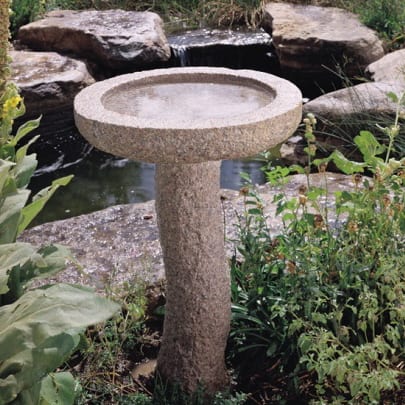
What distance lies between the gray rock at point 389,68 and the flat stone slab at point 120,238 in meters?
2.17

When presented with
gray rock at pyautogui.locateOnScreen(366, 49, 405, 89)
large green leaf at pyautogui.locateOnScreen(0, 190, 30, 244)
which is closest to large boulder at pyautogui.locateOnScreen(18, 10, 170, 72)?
gray rock at pyautogui.locateOnScreen(366, 49, 405, 89)

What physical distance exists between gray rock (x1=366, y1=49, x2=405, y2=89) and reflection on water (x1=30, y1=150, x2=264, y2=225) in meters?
1.44

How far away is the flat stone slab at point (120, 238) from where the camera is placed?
11.6ft

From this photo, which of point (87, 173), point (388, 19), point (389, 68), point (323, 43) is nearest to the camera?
point (87, 173)

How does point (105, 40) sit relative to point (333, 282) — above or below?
below

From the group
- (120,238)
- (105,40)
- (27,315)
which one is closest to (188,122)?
(27,315)

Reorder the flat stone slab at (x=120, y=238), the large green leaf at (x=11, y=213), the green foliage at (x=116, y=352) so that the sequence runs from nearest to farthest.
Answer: the large green leaf at (x=11, y=213), the green foliage at (x=116, y=352), the flat stone slab at (x=120, y=238)

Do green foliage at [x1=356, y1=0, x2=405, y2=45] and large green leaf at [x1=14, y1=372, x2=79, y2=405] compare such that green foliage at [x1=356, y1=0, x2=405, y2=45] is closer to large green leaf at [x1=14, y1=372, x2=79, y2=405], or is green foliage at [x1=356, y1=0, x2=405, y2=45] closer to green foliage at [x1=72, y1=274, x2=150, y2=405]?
green foliage at [x1=72, y1=274, x2=150, y2=405]

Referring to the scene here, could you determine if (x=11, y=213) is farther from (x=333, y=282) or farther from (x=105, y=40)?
(x=105, y=40)

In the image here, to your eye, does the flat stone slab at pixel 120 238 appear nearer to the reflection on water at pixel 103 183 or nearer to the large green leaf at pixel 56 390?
the large green leaf at pixel 56 390

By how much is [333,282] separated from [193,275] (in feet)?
2.15

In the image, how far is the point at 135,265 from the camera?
12.0 feet

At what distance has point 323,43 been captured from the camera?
7.77 meters

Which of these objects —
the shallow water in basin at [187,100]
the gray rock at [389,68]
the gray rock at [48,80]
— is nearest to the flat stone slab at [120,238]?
the shallow water in basin at [187,100]
